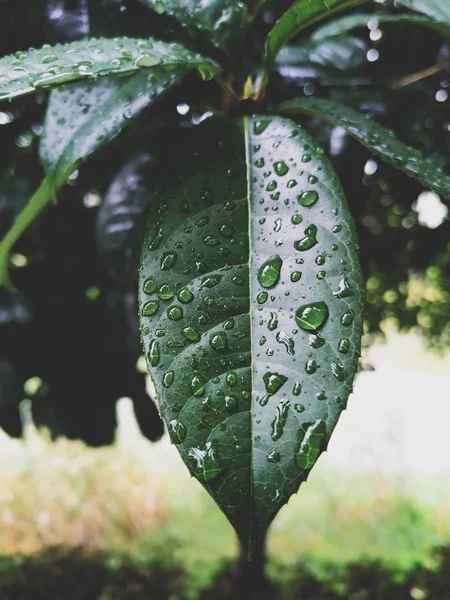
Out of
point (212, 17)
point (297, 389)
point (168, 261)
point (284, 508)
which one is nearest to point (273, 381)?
point (297, 389)

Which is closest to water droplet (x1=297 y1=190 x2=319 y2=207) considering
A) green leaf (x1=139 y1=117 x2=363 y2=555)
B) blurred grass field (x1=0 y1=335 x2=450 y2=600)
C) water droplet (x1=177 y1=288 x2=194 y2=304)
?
green leaf (x1=139 y1=117 x2=363 y2=555)

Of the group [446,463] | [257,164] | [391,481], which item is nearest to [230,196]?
[257,164]

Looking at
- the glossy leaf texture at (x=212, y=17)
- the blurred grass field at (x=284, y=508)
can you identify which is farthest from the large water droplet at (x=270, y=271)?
the blurred grass field at (x=284, y=508)

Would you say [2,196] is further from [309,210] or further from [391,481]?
[391,481]

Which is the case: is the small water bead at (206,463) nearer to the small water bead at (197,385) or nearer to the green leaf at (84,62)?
the small water bead at (197,385)

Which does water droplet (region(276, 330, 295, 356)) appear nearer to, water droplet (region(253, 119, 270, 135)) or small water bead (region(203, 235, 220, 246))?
small water bead (region(203, 235, 220, 246))
